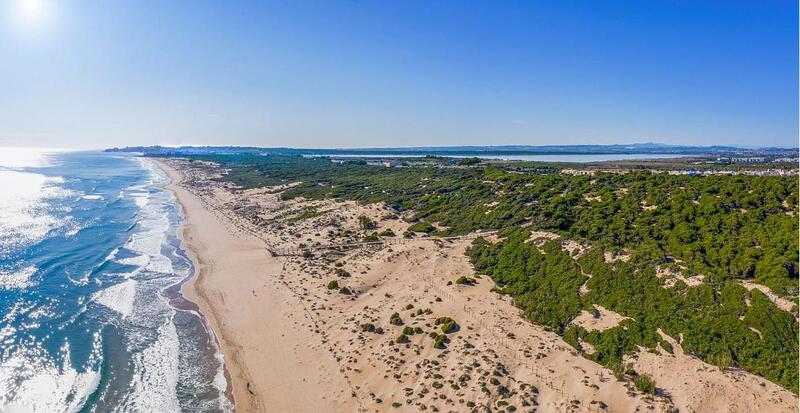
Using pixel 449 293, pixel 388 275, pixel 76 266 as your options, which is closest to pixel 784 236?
pixel 449 293

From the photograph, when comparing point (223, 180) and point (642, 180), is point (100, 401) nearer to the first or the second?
point (642, 180)

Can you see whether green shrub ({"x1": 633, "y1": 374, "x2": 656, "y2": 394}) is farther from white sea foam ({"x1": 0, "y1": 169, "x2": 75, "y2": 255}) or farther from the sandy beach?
white sea foam ({"x1": 0, "y1": 169, "x2": 75, "y2": 255})

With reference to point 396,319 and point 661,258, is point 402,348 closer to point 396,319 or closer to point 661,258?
point 396,319

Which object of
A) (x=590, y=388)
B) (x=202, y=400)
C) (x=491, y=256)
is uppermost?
(x=491, y=256)

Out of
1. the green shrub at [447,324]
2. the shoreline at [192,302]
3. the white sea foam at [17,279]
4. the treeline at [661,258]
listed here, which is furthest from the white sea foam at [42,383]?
the treeline at [661,258]

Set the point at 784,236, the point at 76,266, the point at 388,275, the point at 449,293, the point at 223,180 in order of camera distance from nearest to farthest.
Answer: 1. the point at 784,236
2. the point at 449,293
3. the point at 388,275
4. the point at 76,266
5. the point at 223,180

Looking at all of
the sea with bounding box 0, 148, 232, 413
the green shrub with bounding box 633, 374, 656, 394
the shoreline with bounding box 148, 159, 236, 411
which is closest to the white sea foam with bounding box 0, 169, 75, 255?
the sea with bounding box 0, 148, 232, 413

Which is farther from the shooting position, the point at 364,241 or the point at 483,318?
the point at 364,241

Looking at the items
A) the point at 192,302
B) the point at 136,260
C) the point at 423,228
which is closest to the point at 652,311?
the point at 423,228
